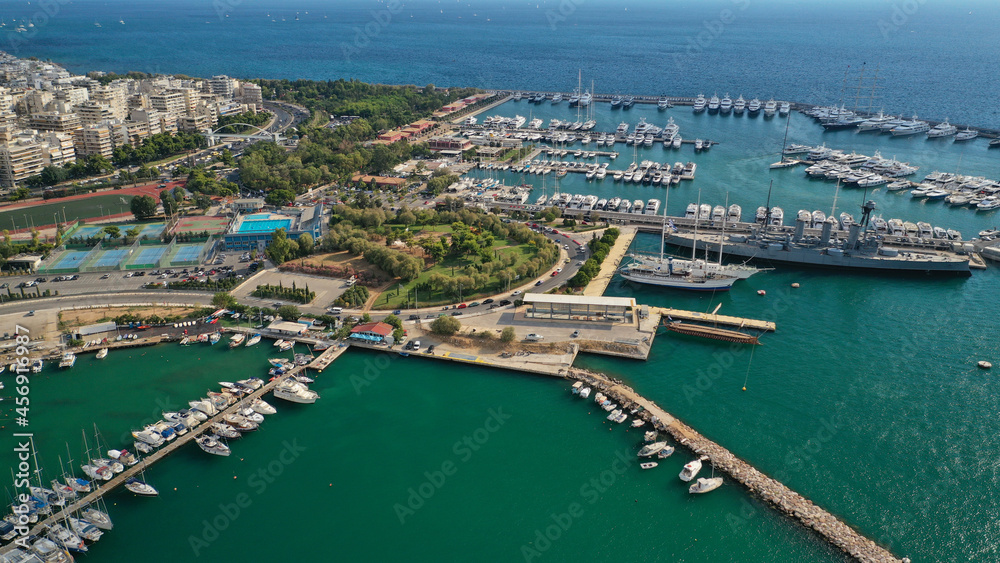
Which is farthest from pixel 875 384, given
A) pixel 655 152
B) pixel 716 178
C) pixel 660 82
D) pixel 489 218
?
pixel 660 82

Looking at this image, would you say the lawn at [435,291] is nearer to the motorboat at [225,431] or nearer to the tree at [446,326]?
the tree at [446,326]

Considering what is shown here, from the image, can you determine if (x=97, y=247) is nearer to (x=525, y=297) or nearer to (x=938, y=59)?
(x=525, y=297)

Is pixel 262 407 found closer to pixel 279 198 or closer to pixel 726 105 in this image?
pixel 279 198

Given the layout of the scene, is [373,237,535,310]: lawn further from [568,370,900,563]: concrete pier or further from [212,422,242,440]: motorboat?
[212,422,242,440]: motorboat

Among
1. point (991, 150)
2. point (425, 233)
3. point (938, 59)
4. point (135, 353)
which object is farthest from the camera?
point (938, 59)

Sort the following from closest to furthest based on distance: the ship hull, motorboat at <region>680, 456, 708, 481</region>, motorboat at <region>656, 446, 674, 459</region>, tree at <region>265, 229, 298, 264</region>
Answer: motorboat at <region>680, 456, 708, 481</region> → motorboat at <region>656, 446, 674, 459</region> → tree at <region>265, 229, 298, 264</region> → the ship hull

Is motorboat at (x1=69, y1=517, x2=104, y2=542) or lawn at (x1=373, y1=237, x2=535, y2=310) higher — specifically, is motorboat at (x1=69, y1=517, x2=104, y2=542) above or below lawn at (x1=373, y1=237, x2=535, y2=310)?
below

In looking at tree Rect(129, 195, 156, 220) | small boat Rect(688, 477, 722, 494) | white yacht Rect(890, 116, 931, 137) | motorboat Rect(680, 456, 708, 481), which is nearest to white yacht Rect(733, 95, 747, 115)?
white yacht Rect(890, 116, 931, 137)
